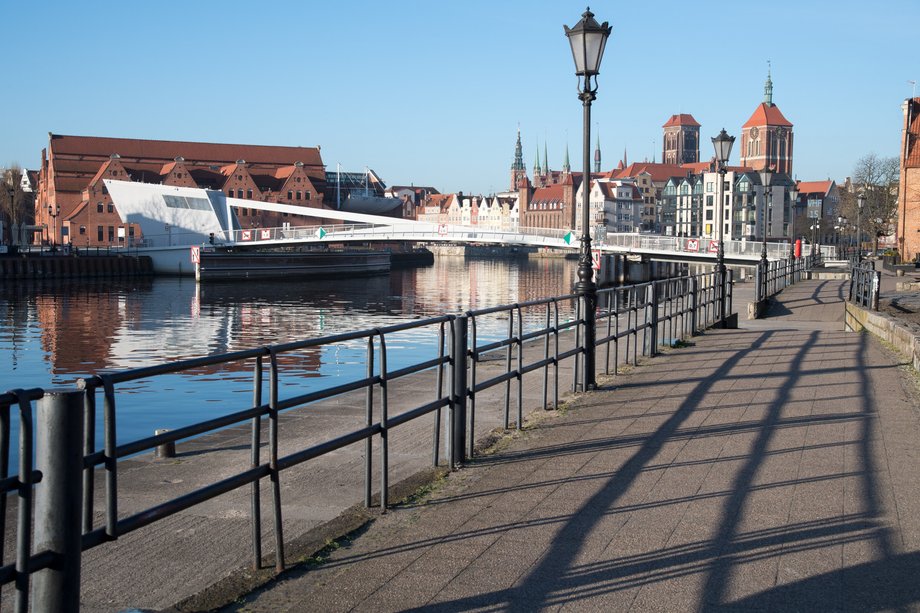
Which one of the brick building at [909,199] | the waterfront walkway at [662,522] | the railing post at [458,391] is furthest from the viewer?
the brick building at [909,199]

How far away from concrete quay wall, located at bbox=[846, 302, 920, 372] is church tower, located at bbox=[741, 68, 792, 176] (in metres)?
165

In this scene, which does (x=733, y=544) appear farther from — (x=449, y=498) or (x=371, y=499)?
(x=371, y=499)

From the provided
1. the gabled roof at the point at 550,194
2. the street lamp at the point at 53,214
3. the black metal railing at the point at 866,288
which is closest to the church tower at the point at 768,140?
the gabled roof at the point at 550,194

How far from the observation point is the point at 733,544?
16.7 ft

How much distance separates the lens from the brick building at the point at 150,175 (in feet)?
338

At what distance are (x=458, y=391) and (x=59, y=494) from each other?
390 centimetres

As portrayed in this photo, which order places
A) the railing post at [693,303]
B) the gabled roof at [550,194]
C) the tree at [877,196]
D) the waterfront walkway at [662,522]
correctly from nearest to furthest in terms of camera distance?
the waterfront walkway at [662,522], the railing post at [693,303], the tree at [877,196], the gabled roof at [550,194]

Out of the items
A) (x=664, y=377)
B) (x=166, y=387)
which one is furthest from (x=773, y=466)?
(x=166, y=387)

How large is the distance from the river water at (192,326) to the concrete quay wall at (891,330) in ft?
32.6

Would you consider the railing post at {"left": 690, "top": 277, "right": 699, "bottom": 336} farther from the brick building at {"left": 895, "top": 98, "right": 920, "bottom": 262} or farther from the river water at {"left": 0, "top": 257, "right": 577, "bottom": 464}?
the brick building at {"left": 895, "top": 98, "right": 920, "bottom": 262}

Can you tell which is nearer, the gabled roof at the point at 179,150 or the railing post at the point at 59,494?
the railing post at the point at 59,494

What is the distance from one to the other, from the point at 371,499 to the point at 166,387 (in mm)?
13284

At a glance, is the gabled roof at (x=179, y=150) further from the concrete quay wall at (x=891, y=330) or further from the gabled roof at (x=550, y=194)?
the concrete quay wall at (x=891, y=330)

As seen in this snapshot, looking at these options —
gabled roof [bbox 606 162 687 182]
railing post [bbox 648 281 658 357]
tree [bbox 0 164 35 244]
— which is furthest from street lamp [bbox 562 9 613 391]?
gabled roof [bbox 606 162 687 182]
